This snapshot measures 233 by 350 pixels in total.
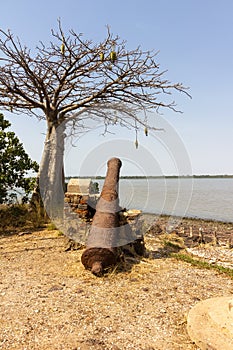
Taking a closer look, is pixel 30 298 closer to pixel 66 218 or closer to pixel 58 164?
pixel 66 218

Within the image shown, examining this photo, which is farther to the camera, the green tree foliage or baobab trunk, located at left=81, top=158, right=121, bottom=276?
the green tree foliage

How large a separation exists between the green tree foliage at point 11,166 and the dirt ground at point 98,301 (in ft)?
15.2

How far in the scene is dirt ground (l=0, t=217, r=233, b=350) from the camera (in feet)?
10.3

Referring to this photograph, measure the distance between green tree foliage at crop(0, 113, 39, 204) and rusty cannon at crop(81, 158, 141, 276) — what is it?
5941 mm

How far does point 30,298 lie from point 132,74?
986 cm

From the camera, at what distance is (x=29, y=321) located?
353 centimetres

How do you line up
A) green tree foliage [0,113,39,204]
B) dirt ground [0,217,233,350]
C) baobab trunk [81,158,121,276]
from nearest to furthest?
dirt ground [0,217,233,350], baobab trunk [81,158,121,276], green tree foliage [0,113,39,204]

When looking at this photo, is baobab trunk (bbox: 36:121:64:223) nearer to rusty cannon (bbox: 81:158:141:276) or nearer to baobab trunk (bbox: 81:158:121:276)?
rusty cannon (bbox: 81:158:141:276)

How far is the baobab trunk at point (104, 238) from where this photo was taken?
5.28 m

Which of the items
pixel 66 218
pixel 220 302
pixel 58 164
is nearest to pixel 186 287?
pixel 220 302

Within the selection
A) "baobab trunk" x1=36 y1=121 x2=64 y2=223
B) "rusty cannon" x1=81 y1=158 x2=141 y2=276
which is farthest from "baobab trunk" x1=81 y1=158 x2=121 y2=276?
"baobab trunk" x1=36 y1=121 x2=64 y2=223

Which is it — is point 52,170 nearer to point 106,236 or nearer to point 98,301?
point 106,236

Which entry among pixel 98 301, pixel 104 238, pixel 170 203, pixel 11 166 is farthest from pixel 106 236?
pixel 170 203

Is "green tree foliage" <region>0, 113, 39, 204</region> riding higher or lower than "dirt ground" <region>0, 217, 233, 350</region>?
higher
